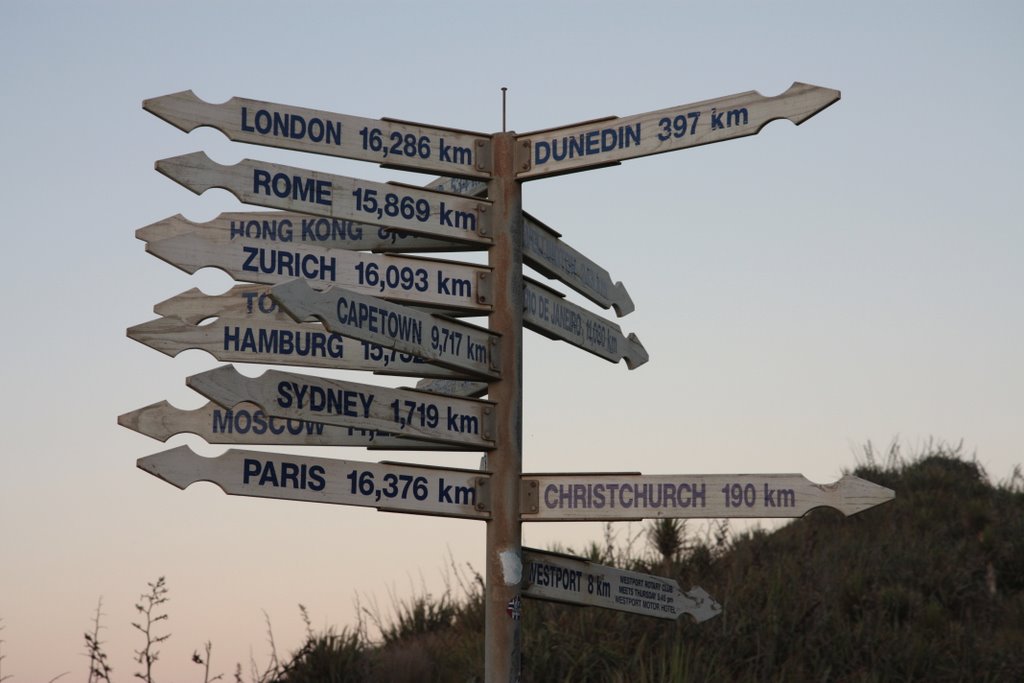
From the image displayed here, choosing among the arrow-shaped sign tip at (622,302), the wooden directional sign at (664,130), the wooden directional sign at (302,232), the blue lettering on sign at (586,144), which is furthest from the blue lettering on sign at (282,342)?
the arrow-shaped sign tip at (622,302)

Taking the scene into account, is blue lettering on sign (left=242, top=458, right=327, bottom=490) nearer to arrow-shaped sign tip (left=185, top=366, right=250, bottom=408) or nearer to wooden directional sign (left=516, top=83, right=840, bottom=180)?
arrow-shaped sign tip (left=185, top=366, right=250, bottom=408)

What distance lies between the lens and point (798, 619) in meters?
10.7

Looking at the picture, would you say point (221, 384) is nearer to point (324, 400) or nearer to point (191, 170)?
point (324, 400)

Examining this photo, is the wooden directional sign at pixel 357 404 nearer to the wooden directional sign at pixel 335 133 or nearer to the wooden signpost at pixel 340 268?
the wooden signpost at pixel 340 268

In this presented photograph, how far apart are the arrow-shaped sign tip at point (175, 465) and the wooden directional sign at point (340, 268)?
896mm

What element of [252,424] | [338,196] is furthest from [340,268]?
[252,424]

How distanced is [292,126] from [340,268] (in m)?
0.74

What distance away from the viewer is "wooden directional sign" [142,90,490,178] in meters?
6.17

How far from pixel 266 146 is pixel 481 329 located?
1405 millimetres

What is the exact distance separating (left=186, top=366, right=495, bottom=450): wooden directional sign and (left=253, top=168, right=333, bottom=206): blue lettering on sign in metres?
0.94

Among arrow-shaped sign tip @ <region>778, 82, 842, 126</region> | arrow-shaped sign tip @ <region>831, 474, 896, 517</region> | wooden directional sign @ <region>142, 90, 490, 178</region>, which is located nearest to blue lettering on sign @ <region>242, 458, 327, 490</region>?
wooden directional sign @ <region>142, 90, 490, 178</region>

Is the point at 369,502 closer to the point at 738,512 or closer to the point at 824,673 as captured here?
the point at 738,512

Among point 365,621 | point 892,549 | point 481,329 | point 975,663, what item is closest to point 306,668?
point 365,621

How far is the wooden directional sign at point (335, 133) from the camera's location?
6.17m
